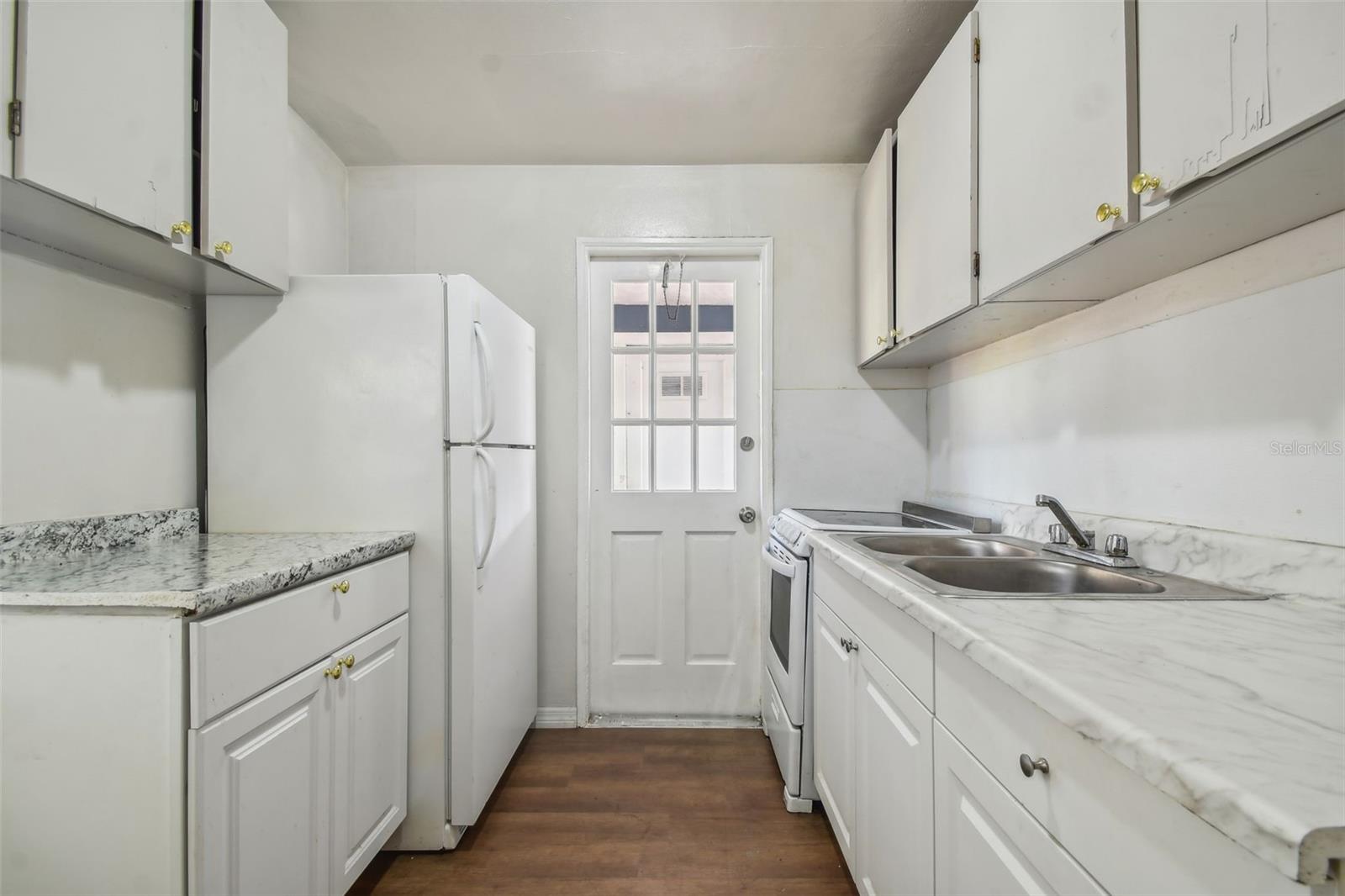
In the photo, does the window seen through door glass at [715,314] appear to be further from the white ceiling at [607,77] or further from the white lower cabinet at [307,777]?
the white lower cabinet at [307,777]

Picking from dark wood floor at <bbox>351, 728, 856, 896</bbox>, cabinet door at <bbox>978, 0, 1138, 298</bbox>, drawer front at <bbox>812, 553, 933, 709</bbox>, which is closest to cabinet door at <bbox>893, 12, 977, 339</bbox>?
cabinet door at <bbox>978, 0, 1138, 298</bbox>

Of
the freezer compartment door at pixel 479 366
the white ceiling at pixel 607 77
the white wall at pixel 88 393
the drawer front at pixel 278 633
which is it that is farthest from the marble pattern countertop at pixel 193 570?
the white ceiling at pixel 607 77

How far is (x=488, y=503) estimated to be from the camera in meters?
1.80

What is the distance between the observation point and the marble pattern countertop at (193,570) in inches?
36.8

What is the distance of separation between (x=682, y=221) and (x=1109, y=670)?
7.68ft

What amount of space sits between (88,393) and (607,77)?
179 centimetres

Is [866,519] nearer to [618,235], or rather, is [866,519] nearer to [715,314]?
[715,314]

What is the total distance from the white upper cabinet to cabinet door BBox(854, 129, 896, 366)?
3.67ft

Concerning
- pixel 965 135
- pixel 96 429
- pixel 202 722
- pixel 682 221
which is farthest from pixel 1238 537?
pixel 96 429

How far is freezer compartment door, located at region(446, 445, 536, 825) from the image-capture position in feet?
5.57

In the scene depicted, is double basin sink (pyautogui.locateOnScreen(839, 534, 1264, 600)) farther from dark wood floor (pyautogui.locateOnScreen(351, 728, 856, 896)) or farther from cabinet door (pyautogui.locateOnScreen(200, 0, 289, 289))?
cabinet door (pyautogui.locateOnScreen(200, 0, 289, 289))

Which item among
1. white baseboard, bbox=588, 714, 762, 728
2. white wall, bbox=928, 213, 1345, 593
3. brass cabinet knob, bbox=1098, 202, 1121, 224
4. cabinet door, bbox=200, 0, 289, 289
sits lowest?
white baseboard, bbox=588, 714, 762, 728

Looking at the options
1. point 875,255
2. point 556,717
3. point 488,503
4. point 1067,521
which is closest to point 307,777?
point 488,503

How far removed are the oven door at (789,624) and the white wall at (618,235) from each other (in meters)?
0.49
